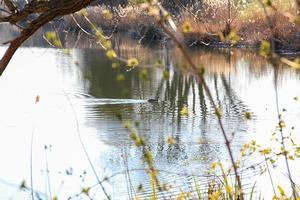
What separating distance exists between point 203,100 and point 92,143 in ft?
10.5

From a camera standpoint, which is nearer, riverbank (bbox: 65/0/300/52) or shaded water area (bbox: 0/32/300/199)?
shaded water area (bbox: 0/32/300/199)

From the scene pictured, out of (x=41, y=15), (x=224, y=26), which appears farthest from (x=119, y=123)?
(x=224, y=26)

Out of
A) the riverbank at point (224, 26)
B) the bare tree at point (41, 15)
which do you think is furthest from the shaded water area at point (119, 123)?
the riverbank at point (224, 26)

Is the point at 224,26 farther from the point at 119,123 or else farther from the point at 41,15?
the point at 41,15

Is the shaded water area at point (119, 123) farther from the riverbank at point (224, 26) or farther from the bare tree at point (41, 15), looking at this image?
the riverbank at point (224, 26)

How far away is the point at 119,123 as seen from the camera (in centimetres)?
764

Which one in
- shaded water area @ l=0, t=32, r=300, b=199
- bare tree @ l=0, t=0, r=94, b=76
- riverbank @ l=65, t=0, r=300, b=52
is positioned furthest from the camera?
riverbank @ l=65, t=0, r=300, b=52

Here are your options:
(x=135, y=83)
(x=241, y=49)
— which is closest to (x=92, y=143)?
(x=135, y=83)

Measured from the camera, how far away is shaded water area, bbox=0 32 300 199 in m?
5.39

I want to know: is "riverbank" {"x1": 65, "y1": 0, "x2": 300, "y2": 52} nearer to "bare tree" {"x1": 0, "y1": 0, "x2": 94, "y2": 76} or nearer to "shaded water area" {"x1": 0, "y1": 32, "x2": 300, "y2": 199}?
"shaded water area" {"x1": 0, "y1": 32, "x2": 300, "y2": 199}

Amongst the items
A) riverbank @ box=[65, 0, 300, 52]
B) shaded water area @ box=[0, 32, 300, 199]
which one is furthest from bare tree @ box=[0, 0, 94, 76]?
riverbank @ box=[65, 0, 300, 52]

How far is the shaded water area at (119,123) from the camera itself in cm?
539

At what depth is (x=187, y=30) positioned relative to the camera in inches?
54.6

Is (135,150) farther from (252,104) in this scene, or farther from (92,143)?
(252,104)
